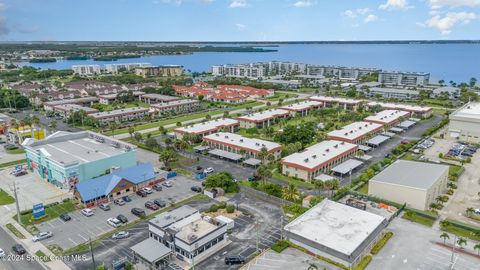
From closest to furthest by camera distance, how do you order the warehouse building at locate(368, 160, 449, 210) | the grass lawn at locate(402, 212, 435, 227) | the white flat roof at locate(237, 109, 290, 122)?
the grass lawn at locate(402, 212, 435, 227) → the warehouse building at locate(368, 160, 449, 210) → the white flat roof at locate(237, 109, 290, 122)

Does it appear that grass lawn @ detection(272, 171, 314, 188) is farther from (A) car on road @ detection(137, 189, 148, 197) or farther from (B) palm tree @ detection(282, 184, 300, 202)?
(A) car on road @ detection(137, 189, 148, 197)

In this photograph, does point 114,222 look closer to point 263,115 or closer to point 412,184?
point 412,184

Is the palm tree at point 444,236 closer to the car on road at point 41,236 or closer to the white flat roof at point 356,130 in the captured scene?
the white flat roof at point 356,130

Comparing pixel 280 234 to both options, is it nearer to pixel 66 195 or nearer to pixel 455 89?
pixel 66 195

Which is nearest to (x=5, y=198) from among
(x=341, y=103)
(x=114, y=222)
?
(x=114, y=222)

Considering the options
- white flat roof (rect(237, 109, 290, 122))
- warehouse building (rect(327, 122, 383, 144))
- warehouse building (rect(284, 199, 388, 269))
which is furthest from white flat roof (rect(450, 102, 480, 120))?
warehouse building (rect(284, 199, 388, 269))

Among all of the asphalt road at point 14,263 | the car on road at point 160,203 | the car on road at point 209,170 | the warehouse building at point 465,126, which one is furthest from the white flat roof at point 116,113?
the warehouse building at point 465,126
